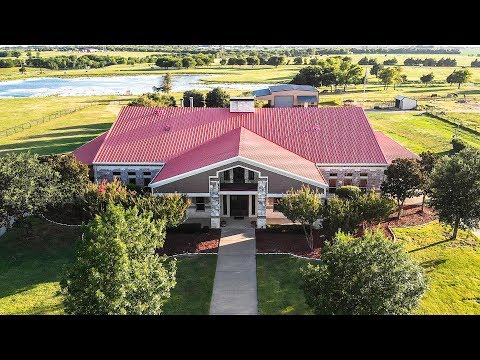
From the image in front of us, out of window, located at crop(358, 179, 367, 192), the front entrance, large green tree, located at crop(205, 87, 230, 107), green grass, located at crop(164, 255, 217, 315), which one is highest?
large green tree, located at crop(205, 87, 230, 107)

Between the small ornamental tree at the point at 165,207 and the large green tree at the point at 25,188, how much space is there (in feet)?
20.8

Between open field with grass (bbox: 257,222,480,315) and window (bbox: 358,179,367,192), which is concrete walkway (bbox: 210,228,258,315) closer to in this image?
open field with grass (bbox: 257,222,480,315)

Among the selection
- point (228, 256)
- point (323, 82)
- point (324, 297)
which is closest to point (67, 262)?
point (228, 256)

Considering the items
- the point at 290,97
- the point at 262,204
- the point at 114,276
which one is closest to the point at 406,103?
the point at 290,97

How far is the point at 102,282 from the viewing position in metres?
16.1

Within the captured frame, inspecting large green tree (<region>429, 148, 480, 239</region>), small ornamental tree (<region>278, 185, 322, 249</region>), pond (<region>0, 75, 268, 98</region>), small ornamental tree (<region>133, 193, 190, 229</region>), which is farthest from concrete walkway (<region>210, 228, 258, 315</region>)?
pond (<region>0, 75, 268, 98</region>)

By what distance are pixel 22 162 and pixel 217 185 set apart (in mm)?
13917

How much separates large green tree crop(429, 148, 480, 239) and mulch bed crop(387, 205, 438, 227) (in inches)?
149

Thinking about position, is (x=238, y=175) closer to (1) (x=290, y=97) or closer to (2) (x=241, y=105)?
(2) (x=241, y=105)

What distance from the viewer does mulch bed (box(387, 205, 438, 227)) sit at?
32500mm

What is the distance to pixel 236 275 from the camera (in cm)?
2538

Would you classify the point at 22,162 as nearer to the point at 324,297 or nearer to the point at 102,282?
the point at 102,282

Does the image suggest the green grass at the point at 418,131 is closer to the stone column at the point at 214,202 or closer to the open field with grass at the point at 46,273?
the stone column at the point at 214,202

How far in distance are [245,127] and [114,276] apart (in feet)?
80.5
